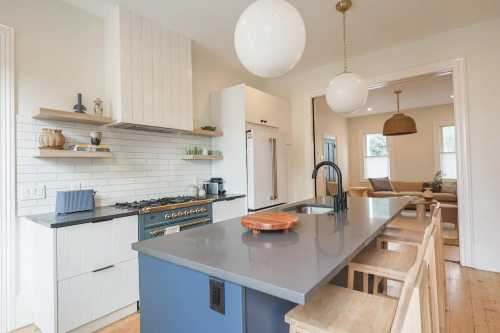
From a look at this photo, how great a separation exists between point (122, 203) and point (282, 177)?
2164 mm

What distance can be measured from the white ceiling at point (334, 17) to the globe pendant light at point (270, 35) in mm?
1442

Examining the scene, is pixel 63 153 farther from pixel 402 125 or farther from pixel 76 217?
pixel 402 125

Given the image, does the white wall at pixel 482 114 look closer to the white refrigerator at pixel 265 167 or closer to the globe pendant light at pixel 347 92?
the globe pendant light at pixel 347 92

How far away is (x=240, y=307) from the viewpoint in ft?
2.97

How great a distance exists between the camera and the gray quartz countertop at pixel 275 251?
82 cm

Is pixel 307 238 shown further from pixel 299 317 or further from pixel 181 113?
pixel 181 113

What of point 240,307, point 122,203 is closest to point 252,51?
point 240,307

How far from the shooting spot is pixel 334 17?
2.81 m

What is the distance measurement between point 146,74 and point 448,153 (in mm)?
7942

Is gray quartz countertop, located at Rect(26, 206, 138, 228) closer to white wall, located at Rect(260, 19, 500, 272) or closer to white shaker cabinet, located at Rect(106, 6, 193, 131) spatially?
white shaker cabinet, located at Rect(106, 6, 193, 131)

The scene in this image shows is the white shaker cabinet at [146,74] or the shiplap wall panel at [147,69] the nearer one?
the white shaker cabinet at [146,74]

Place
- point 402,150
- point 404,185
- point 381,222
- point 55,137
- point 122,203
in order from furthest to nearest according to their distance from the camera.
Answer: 1. point 402,150
2. point 404,185
3. point 122,203
4. point 55,137
5. point 381,222

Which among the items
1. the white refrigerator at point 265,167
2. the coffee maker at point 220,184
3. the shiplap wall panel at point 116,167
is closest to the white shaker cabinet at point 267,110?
the white refrigerator at point 265,167

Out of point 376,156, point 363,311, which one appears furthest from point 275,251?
point 376,156
